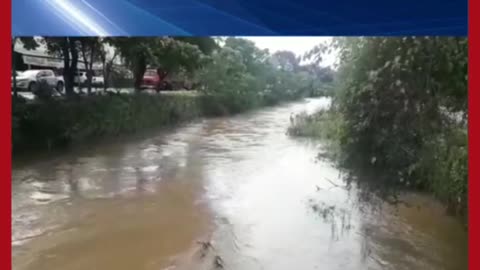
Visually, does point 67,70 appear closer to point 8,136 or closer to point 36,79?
point 36,79

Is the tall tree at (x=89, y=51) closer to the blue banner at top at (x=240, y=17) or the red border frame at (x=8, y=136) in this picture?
the blue banner at top at (x=240, y=17)

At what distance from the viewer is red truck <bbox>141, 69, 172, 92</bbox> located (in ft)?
23.5

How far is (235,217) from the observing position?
188 inches

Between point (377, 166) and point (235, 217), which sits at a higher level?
point (377, 166)

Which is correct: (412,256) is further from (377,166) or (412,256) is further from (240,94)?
(240,94)

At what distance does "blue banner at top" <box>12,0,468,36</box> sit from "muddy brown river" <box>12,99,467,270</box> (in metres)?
2.17

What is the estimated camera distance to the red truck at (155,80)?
7152mm

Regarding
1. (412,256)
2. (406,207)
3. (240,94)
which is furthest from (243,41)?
(412,256)

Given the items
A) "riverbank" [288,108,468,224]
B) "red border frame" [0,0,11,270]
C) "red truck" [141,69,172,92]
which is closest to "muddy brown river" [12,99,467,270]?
"riverbank" [288,108,468,224]

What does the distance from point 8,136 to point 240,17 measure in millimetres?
1236

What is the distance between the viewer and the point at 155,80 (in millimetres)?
7176

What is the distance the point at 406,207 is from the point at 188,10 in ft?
11.3

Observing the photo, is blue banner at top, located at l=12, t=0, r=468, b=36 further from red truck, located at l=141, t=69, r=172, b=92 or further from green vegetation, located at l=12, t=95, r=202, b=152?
red truck, located at l=141, t=69, r=172, b=92

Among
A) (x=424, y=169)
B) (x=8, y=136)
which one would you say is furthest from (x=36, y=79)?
(x=424, y=169)
